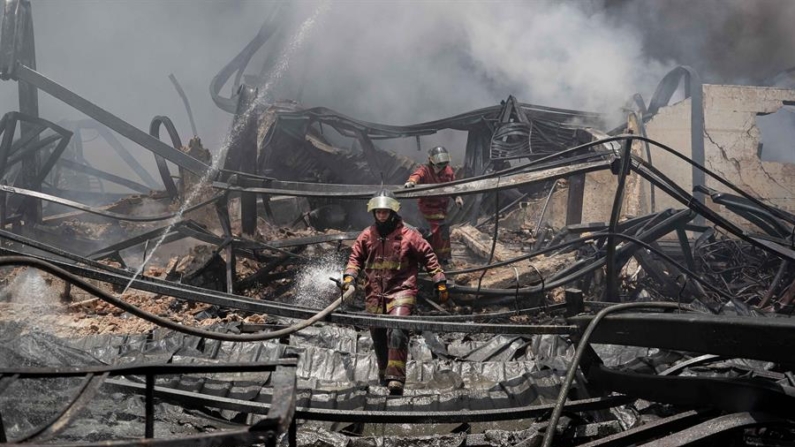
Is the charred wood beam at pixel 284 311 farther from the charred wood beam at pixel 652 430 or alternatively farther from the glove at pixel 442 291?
the glove at pixel 442 291

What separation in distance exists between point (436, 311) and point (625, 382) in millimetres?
3665

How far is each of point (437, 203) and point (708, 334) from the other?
5.64 meters

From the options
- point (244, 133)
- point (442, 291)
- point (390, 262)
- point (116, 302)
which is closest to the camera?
point (116, 302)

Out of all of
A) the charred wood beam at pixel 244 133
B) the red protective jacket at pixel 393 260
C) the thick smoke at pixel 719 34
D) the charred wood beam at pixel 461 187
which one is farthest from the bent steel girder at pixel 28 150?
the thick smoke at pixel 719 34

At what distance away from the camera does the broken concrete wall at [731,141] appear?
38.7 feet

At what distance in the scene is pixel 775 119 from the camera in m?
15.0

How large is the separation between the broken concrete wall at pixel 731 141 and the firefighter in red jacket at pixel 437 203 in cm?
562

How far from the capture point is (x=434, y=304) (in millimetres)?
7215

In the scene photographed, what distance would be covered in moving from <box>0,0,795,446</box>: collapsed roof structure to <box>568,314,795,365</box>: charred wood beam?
0.04 feet

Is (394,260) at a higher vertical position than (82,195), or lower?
lower

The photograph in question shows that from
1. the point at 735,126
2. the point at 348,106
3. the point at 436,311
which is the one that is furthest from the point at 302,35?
the point at 436,311

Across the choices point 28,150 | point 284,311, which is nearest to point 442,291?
point 284,311

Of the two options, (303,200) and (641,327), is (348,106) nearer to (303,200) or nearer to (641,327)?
(303,200)

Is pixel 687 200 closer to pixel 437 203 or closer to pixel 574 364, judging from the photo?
pixel 437 203
